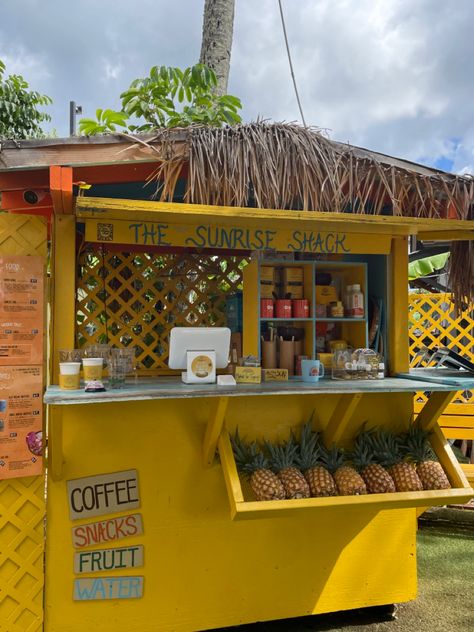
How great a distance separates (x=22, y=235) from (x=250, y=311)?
1366mm

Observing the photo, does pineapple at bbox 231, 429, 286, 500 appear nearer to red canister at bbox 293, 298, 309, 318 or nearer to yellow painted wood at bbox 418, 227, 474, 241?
red canister at bbox 293, 298, 309, 318

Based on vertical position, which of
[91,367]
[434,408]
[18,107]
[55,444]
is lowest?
[55,444]

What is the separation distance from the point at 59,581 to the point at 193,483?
0.87m

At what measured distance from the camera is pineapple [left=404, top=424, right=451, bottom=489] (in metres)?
2.68

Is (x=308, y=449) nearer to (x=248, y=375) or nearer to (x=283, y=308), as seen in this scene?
(x=248, y=375)

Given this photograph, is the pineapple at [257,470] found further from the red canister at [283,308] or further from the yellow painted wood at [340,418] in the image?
the red canister at [283,308]

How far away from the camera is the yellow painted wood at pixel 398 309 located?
3.16 metres

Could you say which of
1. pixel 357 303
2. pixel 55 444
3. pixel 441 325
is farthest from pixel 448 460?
pixel 441 325

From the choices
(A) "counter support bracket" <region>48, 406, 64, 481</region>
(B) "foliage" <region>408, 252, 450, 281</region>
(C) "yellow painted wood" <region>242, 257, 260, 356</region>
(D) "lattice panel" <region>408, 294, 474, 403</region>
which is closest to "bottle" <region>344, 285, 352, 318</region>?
(C) "yellow painted wood" <region>242, 257, 260, 356</region>

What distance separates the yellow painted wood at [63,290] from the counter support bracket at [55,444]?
0.37 m

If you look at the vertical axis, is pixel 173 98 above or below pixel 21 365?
above

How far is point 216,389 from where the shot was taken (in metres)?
2.35

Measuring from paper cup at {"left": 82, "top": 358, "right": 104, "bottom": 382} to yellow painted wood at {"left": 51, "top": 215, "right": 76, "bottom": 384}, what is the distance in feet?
1.02

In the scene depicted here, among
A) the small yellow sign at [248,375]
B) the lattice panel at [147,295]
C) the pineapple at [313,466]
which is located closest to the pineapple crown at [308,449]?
the pineapple at [313,466]
